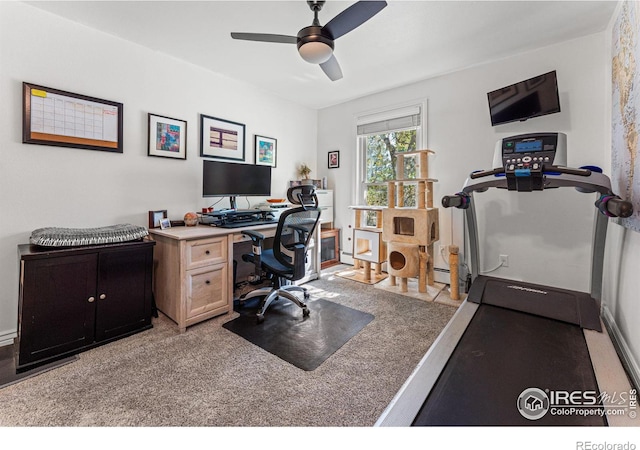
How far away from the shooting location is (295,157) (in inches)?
162

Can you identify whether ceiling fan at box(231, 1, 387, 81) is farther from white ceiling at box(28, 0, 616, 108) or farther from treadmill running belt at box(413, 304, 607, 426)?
treadmill running belt at box(413, 304, 607, 426)

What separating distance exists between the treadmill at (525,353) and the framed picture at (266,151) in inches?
96.2

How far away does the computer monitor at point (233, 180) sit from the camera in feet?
8.66

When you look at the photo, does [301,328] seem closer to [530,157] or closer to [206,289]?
[206,289]

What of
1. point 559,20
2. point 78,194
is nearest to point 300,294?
point 78,194

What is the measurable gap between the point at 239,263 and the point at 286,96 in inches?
96.4

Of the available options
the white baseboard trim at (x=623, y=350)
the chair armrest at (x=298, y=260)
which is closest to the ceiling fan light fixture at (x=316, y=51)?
the chair armrest at (x=298, y=260)

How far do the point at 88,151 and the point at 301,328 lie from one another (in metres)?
2.30

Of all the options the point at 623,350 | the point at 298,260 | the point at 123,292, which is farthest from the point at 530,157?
the point at 123,292

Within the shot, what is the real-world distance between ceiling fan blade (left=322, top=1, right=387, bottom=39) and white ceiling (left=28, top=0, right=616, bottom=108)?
1.10 feet

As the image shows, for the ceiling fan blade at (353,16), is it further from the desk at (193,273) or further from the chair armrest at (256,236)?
the desk at (193,273)

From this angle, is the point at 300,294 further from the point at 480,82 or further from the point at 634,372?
the point at 480,82

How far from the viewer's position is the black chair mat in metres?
1.85

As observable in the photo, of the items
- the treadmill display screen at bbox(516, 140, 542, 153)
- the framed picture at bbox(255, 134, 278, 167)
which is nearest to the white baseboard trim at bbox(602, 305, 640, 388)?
the treadmill display screen at bbox(516, 140, 542, 153)
